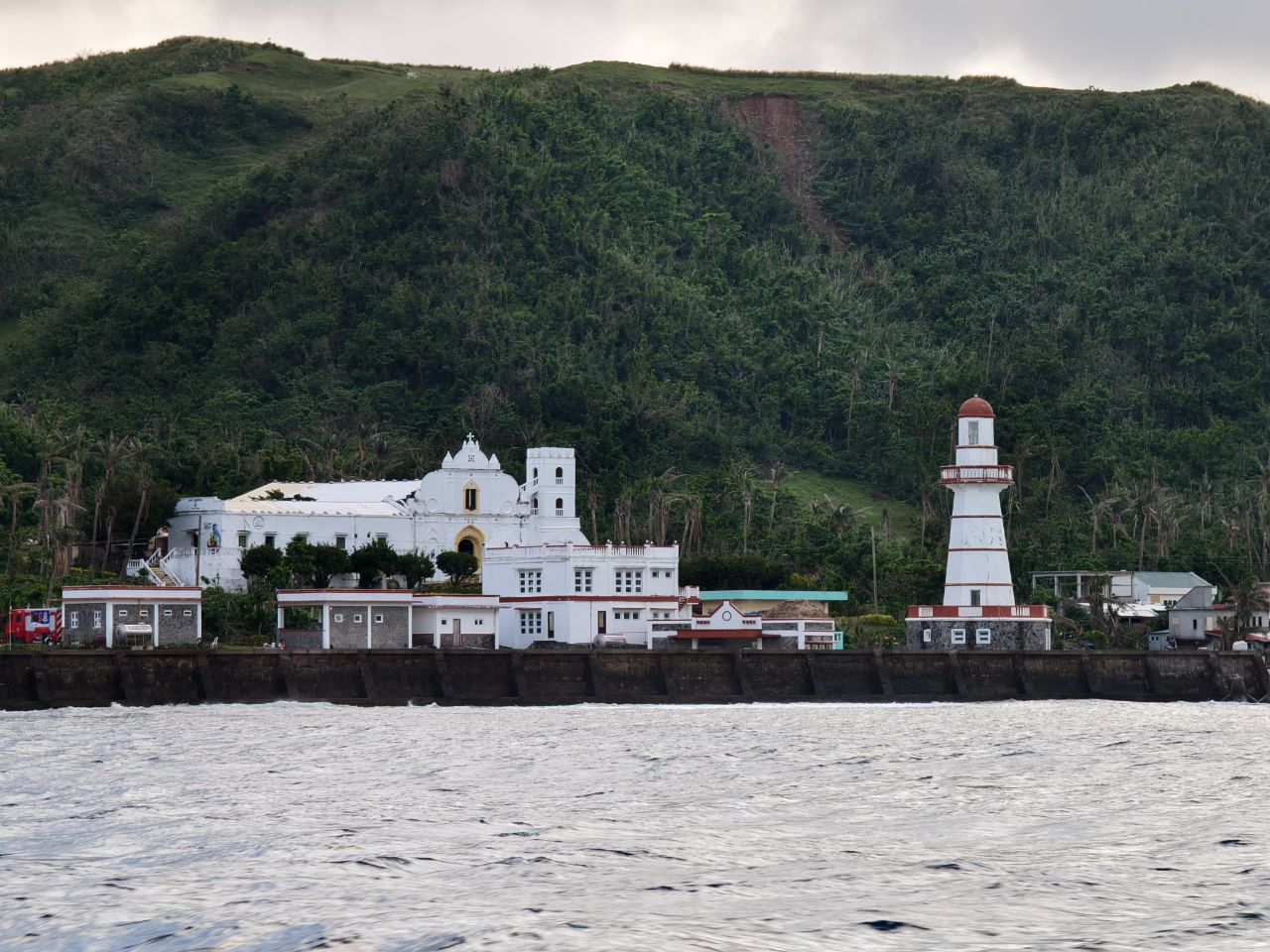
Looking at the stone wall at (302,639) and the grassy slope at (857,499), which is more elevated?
the grassy slope at (857,499)

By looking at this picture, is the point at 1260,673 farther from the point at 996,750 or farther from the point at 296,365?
the point at 296,365

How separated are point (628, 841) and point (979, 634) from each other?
63.7 meters

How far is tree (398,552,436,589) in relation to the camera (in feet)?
348

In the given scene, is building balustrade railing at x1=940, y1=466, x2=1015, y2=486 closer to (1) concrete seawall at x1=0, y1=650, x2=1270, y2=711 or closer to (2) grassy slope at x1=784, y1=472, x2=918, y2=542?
(1) concrete seawall at x1=0, y1=650, x2=1270, y2=711

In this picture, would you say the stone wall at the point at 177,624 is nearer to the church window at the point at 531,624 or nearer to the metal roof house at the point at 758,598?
the church window at the point at 531,624

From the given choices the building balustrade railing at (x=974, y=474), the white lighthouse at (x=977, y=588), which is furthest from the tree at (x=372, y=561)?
the building balustrade railing at (x=974, y=474)

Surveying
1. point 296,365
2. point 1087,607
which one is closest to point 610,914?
point 1087,607

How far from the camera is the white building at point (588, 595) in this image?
100625 millimetres

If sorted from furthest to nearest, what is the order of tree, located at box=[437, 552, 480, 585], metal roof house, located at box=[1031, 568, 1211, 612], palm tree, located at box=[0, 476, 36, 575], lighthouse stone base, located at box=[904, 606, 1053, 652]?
metal roof house, located at box=[1031, 568, 1211, 612] → tree, located at box=[437, 552, 480, 585] → palm tree, located at box=[0, 476, 36, 575] → lighthouse stone base, located at box=[904, 606, 1053, 652]

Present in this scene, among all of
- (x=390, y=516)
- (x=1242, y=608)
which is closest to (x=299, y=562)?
(x=390, y=516)

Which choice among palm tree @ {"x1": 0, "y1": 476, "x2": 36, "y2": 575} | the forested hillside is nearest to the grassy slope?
the forested hillside

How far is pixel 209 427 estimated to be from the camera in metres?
149

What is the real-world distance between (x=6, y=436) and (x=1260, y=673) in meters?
77.5

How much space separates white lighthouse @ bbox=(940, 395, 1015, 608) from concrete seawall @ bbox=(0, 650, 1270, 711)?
5463mm
